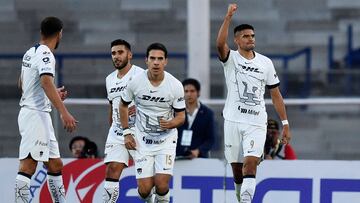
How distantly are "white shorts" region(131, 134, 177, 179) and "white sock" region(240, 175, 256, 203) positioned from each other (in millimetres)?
750

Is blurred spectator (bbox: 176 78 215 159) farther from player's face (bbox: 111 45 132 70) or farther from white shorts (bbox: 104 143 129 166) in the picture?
player's face (bbox: 111 45 132 70)

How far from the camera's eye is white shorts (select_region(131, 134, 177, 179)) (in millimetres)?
10727

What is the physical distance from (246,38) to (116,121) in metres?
1.61

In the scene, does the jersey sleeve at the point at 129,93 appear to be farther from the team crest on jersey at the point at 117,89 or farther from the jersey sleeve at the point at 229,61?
the jersey sleeve at the point at 229,61

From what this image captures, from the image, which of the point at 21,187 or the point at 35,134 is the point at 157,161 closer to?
the point at 35,134

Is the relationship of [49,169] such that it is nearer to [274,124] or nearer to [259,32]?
[274,124]

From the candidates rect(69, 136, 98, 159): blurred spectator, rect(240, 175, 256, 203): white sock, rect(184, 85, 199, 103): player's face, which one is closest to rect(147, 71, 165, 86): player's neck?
rect(240, 175, 256, 203): white sock

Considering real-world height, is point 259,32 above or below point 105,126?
above

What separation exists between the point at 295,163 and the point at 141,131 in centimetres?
207

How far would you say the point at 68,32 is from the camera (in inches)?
709

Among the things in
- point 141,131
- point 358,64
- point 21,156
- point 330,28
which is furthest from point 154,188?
point 330,28

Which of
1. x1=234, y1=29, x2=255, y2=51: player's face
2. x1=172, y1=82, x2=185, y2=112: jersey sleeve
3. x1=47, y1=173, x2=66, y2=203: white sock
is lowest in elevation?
x1=47, y1=173, x2=66, y2=203: white sock

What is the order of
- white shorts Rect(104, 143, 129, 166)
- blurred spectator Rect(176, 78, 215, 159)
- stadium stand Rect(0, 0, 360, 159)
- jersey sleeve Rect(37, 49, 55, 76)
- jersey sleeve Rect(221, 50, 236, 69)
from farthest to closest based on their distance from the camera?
stadium stand Rect(0, 0, 360, 159)
blurred spectator Rect(176, 78, 215, 159)
white shorts Rect(104, 143, 129, 166)
jersey sleeve Rect(221, 50, 236, 69)
jersey sleeve Rect(37, 49, 55, 76)

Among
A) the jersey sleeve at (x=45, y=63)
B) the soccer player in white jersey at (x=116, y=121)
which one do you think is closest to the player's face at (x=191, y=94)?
the soccer player in white jersey at (x=116, y=121)
